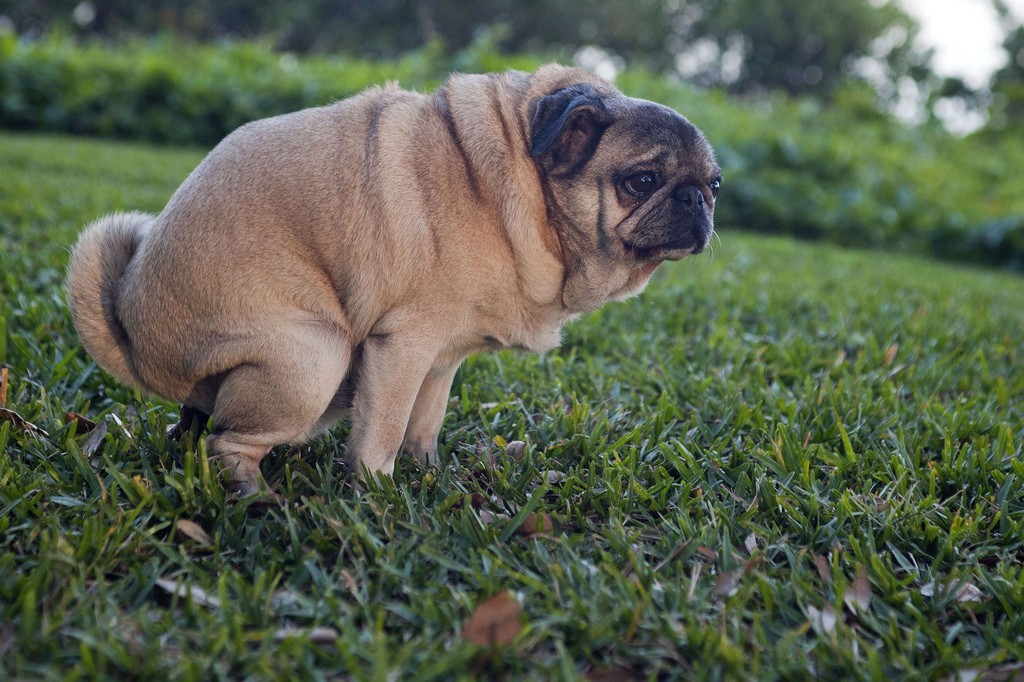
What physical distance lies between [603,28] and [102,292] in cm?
3325

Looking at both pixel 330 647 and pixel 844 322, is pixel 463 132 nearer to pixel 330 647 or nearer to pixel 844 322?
pixel 330 647

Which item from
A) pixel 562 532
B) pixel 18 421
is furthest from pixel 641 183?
pixel 18 421

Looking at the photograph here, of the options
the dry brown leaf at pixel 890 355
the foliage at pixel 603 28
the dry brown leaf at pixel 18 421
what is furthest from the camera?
the foliage at pixel 603 28

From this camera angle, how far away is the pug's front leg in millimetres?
2689

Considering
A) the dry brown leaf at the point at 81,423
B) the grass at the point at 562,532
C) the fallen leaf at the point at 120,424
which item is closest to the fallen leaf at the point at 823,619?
the grass at the point at 562,532

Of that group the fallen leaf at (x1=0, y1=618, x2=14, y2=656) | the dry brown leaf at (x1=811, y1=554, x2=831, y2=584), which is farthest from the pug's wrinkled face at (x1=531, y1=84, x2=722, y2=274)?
the fallen leaf at (x1=0, y1=618, x2=14, y2=656)

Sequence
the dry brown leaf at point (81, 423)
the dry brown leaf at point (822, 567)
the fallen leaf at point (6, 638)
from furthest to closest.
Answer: the dry brown leaf at point (81, 423) → the dry brown leaf at point (822, 567) → the fallen leaf at point (6, 638)

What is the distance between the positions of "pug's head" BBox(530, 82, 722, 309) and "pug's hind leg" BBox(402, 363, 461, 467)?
0.61 metres

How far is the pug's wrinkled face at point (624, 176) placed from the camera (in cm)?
287

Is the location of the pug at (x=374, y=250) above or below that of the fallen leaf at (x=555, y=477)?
above

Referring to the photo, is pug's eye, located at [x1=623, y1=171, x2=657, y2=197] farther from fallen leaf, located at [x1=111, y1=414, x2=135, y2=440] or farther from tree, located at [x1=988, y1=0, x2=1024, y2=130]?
tree, located at [x1=988, y1=0, x2=1024, y2=130]

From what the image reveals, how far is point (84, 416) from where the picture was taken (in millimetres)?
3125

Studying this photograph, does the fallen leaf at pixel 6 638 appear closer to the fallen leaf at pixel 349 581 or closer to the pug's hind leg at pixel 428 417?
the fallen leaf at pixel 349 581

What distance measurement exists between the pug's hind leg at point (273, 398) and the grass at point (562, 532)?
109mm
